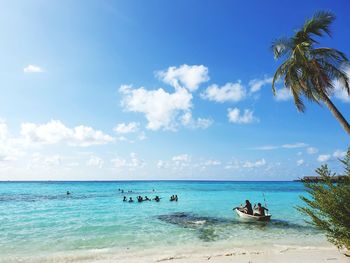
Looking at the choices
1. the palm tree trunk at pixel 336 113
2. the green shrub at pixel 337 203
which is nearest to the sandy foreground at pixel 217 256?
the green shrub at pixel 337 203

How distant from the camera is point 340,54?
1338cm

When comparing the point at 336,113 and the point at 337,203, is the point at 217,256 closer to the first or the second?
the point at 337,203

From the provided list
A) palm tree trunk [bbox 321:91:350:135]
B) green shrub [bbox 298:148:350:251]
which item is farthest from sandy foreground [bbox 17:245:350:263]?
palm tree trunk [bbox 321:91:350:135]

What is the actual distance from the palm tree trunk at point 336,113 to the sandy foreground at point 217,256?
4.89m

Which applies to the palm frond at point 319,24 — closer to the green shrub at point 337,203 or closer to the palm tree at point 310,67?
the palm tree at point 310,67

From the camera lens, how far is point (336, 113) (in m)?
12.5

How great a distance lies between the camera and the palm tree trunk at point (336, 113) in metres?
→ 12.0

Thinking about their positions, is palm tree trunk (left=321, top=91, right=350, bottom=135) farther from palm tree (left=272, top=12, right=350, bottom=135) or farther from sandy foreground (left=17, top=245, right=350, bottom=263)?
sandy foreground (left=17, top=245, right=350, bottom=263)

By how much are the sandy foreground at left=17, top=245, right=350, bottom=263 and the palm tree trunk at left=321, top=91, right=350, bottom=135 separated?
4.89 m

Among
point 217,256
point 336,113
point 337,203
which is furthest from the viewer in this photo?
point 336,113

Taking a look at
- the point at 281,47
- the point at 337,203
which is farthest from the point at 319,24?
the point at 337,203

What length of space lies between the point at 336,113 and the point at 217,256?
7.65 m

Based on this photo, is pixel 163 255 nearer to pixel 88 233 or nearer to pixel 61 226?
pixel 88 233

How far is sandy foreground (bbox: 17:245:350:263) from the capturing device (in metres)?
10.8
